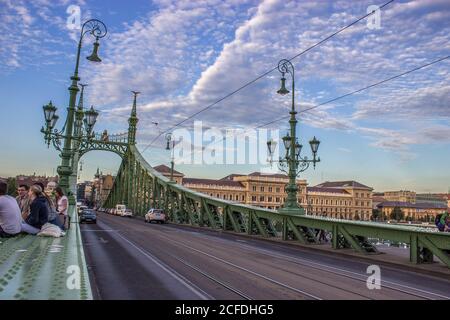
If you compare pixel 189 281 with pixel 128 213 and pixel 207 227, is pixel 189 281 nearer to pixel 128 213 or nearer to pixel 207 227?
pixel 207 227

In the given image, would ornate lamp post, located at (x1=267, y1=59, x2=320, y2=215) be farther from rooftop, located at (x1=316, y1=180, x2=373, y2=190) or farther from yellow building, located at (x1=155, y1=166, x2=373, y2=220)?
rooftop, located at (x1=316, y1=180, x2=373, y2=190)

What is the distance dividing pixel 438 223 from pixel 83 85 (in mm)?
28245

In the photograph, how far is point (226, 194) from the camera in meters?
132

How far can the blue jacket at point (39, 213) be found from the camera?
8914 mm

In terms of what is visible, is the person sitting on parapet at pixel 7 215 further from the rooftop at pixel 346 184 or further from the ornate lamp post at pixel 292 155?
the rooftop at pixel 346 184

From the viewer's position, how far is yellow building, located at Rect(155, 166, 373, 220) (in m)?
132

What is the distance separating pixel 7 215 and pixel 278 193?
13263 cm

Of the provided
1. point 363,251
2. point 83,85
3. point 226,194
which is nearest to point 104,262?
point 363,251

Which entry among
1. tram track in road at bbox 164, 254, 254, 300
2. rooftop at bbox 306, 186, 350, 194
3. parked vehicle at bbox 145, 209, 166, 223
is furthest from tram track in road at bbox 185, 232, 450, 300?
rooftop at bbox 306, 186, 350, 194

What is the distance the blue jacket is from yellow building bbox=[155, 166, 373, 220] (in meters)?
112

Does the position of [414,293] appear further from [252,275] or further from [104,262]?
[104,262]

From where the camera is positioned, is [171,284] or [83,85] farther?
[83,85]

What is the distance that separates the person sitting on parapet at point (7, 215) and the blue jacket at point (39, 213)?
713mm

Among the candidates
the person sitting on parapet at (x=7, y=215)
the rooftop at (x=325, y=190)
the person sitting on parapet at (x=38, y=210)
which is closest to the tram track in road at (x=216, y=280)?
the person sitting on parapet at (x=38, y=210)
